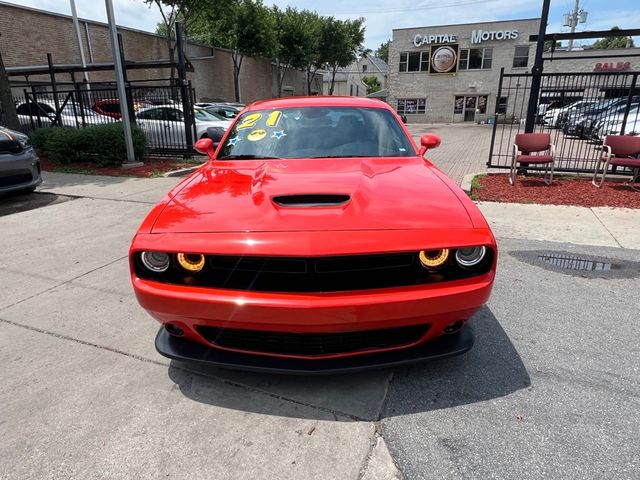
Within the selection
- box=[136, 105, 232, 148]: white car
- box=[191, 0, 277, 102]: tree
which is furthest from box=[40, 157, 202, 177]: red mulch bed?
box=[191, 0, 277, 102]: tree

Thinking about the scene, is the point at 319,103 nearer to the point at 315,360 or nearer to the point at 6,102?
the point at 315,360

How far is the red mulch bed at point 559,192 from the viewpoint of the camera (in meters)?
6.73

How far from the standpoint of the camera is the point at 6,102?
10156 mm

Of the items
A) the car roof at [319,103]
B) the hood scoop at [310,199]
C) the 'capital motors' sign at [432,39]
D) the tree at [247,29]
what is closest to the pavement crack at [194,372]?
the hood scoop at [310,199]

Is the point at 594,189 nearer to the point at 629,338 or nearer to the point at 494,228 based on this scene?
the point at 494,228

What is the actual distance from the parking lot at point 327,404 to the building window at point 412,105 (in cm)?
3560

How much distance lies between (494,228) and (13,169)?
715 cm

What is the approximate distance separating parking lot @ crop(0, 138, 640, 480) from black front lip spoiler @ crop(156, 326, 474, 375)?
26 centimetres

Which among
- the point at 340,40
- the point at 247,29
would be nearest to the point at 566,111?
the point at 247,29

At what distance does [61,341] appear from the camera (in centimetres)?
285

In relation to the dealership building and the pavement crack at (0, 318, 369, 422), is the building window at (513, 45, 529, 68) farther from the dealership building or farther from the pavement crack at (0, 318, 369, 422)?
the pavement crack at (0, 318, 369, 422)

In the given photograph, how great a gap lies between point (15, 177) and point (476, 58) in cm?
3577

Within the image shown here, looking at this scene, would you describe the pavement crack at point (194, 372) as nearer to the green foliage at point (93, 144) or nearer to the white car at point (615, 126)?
the green foliage at point (93, 144)

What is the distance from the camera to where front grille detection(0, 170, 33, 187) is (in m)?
6.31
